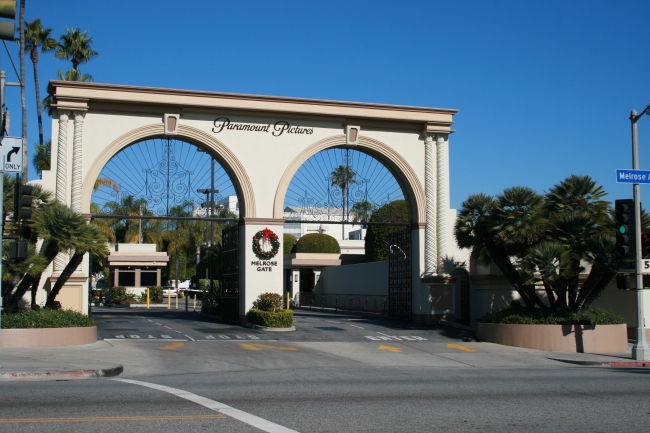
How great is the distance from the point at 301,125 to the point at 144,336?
9.43 metres

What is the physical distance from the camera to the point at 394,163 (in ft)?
91.4

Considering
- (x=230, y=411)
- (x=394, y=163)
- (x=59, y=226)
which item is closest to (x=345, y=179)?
(x=394, y=163)

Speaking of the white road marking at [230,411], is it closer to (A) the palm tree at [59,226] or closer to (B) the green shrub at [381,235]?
(A) the palm tree at [59,226]

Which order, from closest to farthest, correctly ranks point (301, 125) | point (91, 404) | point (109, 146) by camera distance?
1. point (91, 404)
2. point (109, 146)
3. point (301, 125)

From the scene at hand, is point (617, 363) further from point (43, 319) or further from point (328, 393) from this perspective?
point (43, 319)

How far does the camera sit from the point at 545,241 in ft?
72.9

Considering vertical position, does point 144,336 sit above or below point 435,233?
below

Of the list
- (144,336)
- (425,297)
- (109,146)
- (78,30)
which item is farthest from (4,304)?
(78,30)

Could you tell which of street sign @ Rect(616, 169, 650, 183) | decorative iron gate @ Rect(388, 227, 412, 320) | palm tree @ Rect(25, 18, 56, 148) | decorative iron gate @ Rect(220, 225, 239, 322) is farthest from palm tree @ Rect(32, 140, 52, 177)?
street sign @ Rect(616, 169, 650, 183)

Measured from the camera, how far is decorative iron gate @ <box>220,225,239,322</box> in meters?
27.7

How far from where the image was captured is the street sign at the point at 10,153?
15.4m

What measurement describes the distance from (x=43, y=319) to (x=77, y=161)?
6419 millimetres

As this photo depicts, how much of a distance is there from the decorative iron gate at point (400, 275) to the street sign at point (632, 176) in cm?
1017

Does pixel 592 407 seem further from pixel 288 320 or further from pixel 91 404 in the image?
pixel 288 320
